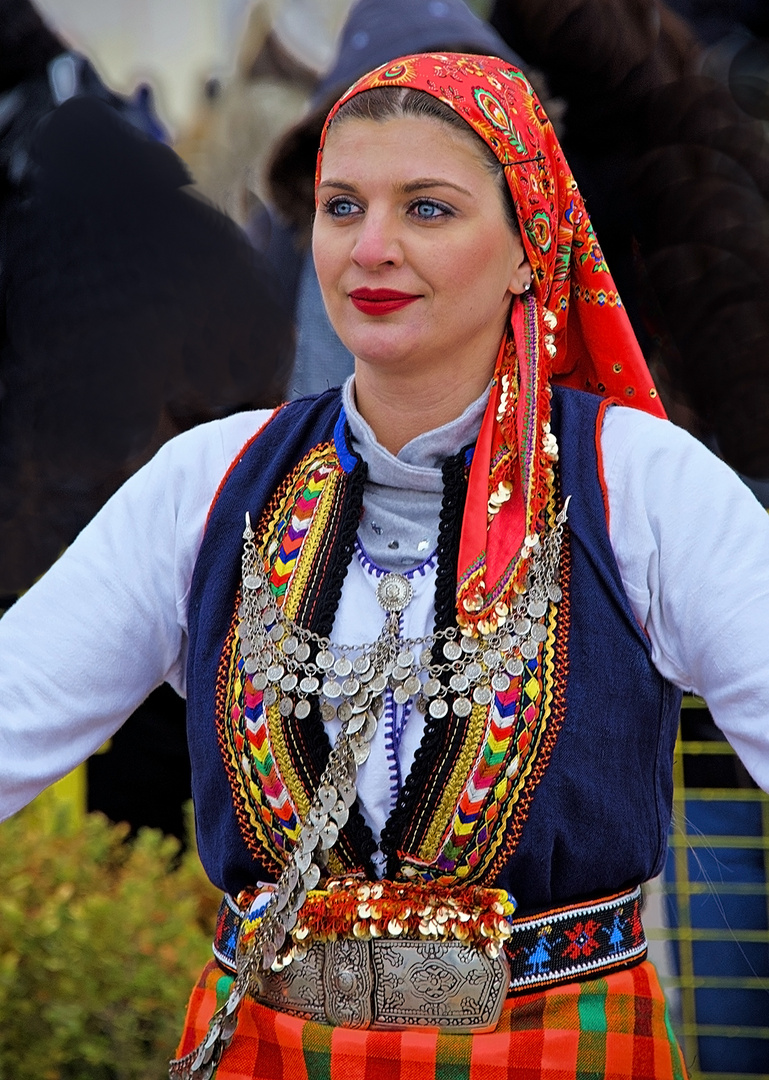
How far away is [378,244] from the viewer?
1604 millimetres

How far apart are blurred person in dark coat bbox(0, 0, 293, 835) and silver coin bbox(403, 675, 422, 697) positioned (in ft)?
6.26

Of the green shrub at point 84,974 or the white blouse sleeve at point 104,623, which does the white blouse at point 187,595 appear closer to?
the white blouse sleeve at point 104,623

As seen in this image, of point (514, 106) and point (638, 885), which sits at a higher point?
point (514, 106)

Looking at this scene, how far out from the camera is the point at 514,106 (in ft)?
5.63

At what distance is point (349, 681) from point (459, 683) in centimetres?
14

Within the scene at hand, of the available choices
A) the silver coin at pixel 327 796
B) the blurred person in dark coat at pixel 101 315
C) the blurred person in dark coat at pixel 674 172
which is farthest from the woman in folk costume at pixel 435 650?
the blurred person in dark coat at pixel 101 315

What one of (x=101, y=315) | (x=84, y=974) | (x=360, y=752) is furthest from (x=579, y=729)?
(x=101, y=315)

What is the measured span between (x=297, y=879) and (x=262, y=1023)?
0.21 meters

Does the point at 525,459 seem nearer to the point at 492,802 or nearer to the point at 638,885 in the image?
the point at 492,802

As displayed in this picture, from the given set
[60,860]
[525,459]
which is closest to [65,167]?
[60,860]

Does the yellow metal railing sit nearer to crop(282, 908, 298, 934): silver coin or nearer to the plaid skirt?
→ the plaid skirt

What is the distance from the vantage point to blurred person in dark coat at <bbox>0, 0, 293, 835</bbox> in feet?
11.5

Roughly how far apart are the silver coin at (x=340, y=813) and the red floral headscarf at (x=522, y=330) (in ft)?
0.86

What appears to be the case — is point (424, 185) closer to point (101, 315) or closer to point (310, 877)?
point (310, 877)
